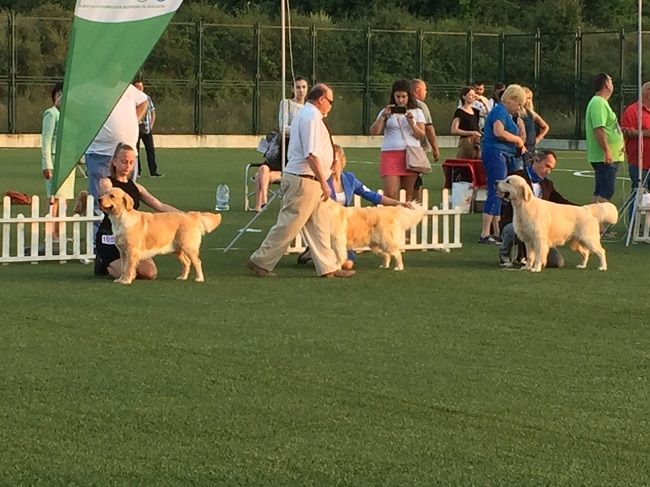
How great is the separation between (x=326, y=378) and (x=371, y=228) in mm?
5274

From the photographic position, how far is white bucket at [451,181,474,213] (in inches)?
794

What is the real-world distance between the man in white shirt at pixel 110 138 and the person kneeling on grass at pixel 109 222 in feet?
2.57

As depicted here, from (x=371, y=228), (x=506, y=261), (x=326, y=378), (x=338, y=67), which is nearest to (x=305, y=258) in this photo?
(x=371, y=228)

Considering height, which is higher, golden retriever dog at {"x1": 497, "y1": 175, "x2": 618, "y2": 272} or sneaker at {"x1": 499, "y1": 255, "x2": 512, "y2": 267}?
golden retriever dog at {"x1": 497, "y1": 175, "x2": 618, "y2": 272}

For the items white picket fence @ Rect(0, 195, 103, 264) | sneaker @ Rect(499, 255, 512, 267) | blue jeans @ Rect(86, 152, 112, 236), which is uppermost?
blue jeans @ Rect(86, 152, 112, 236)

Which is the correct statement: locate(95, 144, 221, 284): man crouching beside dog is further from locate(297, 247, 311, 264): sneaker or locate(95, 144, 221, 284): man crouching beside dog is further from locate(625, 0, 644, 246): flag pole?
locate(625, 0, 644, 246): flag pole

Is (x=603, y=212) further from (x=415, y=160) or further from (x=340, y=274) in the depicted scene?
(x=415, y=160)

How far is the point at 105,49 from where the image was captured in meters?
12.2

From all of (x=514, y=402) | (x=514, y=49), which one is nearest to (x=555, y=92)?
(x=514, y=49)

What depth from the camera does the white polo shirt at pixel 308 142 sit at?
12961 mm

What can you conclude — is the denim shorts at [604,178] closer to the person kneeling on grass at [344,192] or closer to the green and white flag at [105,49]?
the person kneeling on grass at [344,192]

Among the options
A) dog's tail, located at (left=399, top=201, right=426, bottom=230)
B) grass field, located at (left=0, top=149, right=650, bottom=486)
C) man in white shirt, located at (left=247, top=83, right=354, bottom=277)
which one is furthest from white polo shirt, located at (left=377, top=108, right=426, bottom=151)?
man in white shirt, located at (left=247, top=83, right=354, bottom=277)

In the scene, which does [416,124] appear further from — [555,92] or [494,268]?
[555,92]

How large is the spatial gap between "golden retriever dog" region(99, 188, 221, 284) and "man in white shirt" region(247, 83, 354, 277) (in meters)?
0.71
